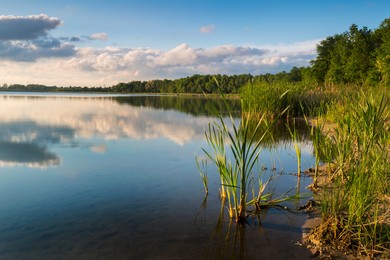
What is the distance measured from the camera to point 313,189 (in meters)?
6.85

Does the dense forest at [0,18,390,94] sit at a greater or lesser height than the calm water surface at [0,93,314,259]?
greater

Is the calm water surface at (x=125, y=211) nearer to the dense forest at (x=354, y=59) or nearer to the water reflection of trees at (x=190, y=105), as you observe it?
the water reflection of trees at (x=190, y=105)

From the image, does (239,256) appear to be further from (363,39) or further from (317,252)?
(363,39)

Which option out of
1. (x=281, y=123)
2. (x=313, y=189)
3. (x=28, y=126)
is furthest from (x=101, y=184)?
(x=281, y=123)

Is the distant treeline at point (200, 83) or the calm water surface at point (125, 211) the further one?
the distant treeline at point (200, 83)

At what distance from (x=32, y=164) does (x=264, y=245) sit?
7141 mm

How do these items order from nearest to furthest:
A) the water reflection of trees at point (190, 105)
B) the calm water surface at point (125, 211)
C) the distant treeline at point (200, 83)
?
the calm water surface at point (125, 211) → the water reflection of trees at point (190, 105) → the distant treeline at point (200, 83)

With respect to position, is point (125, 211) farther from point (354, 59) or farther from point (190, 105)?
point (354, 59)

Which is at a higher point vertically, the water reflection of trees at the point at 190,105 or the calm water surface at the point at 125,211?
the water reflection of trees at the point at 190,105

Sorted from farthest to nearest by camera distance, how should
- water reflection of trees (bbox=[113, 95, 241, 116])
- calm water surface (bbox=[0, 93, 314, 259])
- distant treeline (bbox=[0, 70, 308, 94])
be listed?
distant treeline (bbox=[0, 70, 308, 94])
water reflection of trees (bbox=[113, 95, 241, 116])
calm water surface (bbox=[0, 93, 314, 259])

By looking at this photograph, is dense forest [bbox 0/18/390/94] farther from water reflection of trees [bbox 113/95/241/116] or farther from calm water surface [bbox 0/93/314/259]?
calm water surface [bbox 0/93/314/259]

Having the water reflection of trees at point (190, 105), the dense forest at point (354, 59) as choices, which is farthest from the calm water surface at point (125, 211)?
the dense forest at point (354, 59)

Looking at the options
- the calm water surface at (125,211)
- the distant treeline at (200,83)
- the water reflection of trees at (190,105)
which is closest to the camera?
the calm water surface at (125,211)

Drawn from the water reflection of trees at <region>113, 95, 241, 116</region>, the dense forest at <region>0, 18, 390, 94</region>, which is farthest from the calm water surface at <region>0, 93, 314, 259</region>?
the dense forest at <region>0, 18, 390, 94</region>
